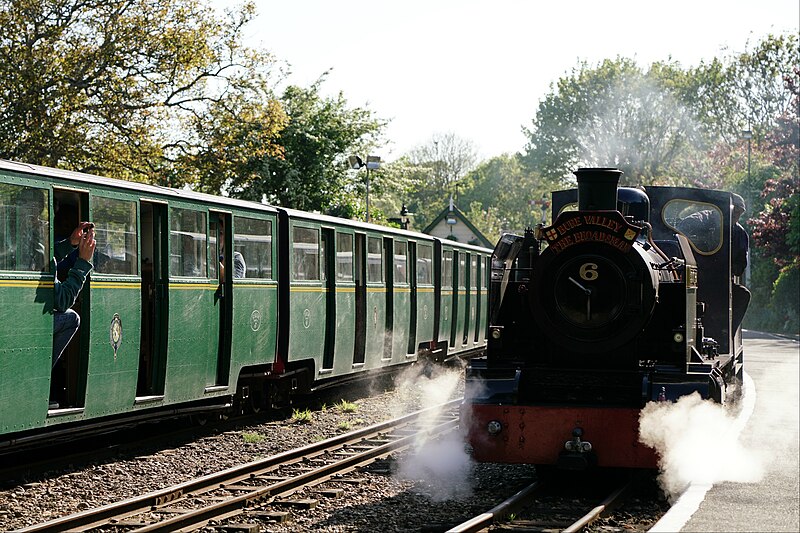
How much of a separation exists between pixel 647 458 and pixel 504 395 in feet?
4.28

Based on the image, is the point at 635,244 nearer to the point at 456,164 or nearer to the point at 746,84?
the point at 746,84

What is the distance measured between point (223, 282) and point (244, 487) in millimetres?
3590

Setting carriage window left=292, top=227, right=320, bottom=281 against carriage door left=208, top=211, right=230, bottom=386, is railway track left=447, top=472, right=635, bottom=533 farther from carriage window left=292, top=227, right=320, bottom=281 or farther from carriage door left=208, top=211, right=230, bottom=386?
carriage window left=292, top=227, right=320, bottom=281

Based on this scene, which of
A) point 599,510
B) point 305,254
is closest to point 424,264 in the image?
point 305,254

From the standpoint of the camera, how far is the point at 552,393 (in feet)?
31.8

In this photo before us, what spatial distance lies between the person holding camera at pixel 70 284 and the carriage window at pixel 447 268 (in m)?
13.1

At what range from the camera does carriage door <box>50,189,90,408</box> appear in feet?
33.1

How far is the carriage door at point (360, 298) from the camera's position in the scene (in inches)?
672

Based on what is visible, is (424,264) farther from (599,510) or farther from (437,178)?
(437,178)

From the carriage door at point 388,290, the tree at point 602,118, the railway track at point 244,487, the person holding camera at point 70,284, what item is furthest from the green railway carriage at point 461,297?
the tree at point 602,118

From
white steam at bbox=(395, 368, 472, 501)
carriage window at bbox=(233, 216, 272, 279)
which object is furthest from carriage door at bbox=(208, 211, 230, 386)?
white steam at bbox=(395, 368, 472, 501)

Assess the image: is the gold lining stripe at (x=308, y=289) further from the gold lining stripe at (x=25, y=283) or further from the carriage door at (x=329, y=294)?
the gold lining stripe at (x=25, y=283)

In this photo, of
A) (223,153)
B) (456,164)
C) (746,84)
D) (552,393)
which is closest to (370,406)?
(552,393)

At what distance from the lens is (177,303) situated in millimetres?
11656
